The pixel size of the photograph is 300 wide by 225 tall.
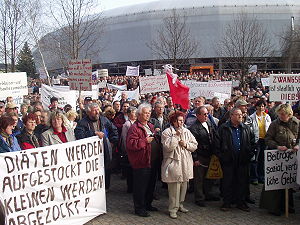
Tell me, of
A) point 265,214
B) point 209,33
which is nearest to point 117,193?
point 265,214

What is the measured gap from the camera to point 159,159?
6566 mm

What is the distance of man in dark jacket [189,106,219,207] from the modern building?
126 ft

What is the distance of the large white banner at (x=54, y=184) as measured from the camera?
4.76 meters

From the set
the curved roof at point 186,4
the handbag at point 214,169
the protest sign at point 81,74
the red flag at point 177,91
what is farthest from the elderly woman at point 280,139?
the curved roof at point 186,4

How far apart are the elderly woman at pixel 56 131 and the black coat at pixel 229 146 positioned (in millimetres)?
2651

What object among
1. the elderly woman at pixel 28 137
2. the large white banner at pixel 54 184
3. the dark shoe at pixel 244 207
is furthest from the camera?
the dark shoe at pixel 244 207

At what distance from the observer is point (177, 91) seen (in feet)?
24.8

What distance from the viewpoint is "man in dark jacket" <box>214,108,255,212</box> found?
630cm

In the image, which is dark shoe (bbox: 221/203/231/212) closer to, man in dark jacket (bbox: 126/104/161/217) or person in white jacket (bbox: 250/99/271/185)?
man in dark jacket (bbox: 126/104/161/217)

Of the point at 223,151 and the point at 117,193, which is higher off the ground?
the point at 223,151

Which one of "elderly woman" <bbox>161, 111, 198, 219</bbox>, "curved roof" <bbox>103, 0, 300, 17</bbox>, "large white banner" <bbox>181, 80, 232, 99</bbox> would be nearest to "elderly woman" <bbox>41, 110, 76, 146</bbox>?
"elderly woman" <bbox>161, 111, 198, 219</bbox>

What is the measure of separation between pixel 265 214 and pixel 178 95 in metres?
2.86

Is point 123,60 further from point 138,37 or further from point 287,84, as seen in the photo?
point 287,84

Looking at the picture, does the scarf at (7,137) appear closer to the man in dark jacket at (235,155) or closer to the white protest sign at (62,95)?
the man in dark jacket at (235,155)
